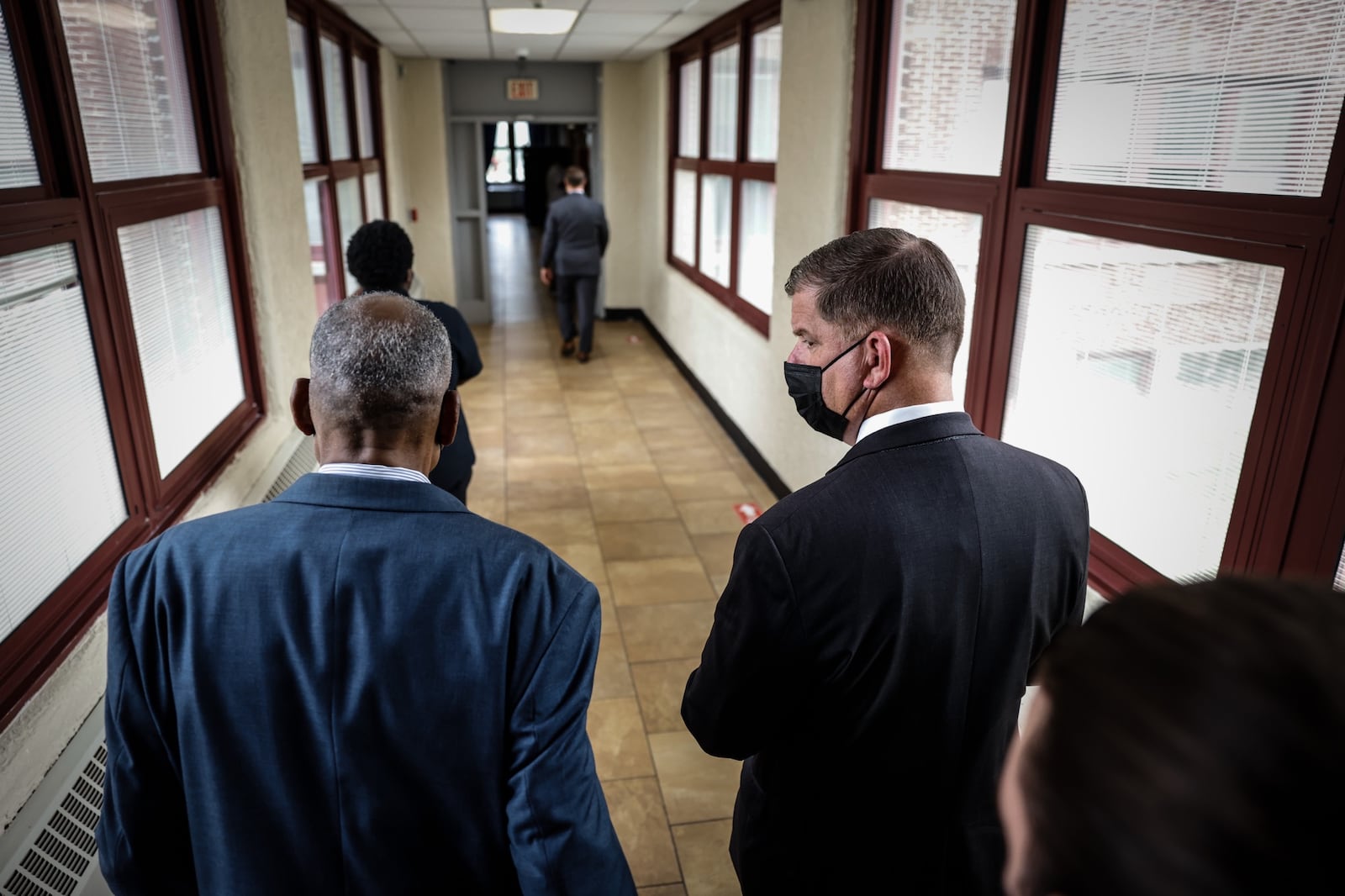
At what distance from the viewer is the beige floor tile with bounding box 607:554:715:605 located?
12.5 feet

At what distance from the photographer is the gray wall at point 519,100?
8.89 metres

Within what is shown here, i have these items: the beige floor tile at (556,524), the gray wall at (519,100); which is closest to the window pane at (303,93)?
the beige floor tile at (556,524)

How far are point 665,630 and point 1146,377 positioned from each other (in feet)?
6.91

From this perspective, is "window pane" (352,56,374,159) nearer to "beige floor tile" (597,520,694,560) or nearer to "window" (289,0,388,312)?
"window" (289,0,388,312)

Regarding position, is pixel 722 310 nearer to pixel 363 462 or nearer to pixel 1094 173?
pixel 1094 173

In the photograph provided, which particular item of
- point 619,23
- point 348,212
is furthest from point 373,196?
point 619,23

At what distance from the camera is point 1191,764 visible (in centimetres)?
42

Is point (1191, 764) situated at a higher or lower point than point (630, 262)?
higher

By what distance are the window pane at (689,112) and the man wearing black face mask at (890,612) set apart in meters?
6.00

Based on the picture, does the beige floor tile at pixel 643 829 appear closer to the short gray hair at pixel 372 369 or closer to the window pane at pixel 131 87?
the short gray hair at pixel 372 369

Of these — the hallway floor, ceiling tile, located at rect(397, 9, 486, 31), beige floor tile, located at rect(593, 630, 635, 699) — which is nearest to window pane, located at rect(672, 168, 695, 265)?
the hallway floor

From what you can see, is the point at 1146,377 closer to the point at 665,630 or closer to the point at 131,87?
the point at 665,630

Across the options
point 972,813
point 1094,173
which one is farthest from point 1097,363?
point 972,813

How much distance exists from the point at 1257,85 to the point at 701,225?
5464 mm
